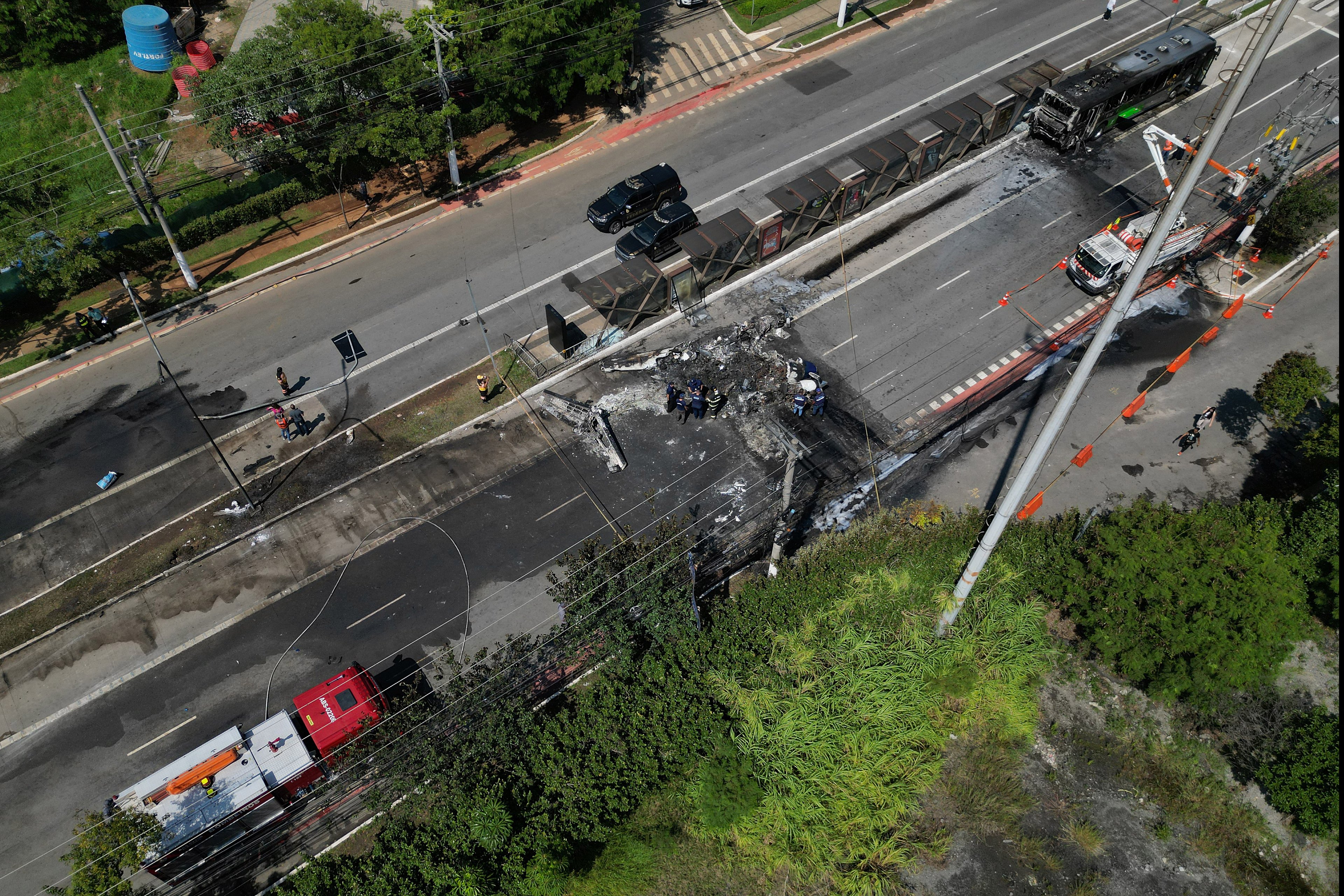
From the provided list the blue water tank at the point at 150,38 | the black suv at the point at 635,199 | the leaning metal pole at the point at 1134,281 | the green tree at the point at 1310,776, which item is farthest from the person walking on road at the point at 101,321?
the green tree at the point at 1310,776

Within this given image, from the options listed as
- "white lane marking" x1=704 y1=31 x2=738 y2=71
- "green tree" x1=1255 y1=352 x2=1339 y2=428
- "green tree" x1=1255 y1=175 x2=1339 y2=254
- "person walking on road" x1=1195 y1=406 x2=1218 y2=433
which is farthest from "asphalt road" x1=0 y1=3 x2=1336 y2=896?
"green tree" x1=1255 y1=352 x2=1339 y2=428

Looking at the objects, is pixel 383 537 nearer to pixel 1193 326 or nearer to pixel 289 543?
pixel 289 543

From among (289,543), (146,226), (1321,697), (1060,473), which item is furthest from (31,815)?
(1321,697)

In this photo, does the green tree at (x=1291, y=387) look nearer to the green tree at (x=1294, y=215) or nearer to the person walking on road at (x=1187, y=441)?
the person walking on road at (x=1187, y=441)

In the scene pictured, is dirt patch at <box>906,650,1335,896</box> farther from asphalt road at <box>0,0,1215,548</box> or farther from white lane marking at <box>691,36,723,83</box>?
white lane marking at <box>691,36,723,83</box>

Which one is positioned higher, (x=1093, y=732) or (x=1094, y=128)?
(x=1094, y=128)

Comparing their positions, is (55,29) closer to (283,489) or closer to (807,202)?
(283,489)
